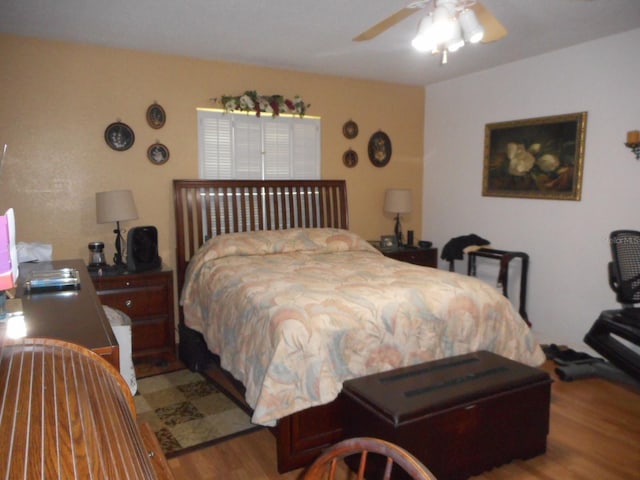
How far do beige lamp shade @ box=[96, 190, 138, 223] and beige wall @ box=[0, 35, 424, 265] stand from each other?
290 millimetres

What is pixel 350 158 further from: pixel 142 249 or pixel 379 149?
pixel 142 249

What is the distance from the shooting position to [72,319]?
5.05ft

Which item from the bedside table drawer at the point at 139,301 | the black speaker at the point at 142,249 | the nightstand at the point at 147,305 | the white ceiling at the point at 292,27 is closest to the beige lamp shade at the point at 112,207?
the black speaker at the point at 142,249

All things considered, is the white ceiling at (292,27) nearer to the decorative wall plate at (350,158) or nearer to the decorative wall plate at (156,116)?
the decorative wall plate at (156,116)

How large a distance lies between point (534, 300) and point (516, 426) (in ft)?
7.13

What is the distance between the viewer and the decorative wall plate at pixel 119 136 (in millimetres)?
3713

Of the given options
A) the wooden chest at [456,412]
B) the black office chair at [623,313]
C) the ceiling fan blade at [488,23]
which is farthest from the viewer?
the black office chair at [623,313]

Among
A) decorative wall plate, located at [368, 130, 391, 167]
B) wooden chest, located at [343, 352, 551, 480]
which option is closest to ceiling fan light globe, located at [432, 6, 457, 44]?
wooden chest, located at [343, 352, 551, 480]

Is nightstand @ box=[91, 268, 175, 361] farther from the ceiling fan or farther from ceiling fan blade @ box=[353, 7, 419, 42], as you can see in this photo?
the ceiling fan

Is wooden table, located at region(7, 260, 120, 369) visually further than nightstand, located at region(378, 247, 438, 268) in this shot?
No

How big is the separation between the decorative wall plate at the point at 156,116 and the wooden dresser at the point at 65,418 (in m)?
3.03

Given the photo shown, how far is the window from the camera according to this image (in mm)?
4129

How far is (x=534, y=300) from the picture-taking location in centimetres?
421

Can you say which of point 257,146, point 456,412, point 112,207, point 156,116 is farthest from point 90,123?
point 456,412
